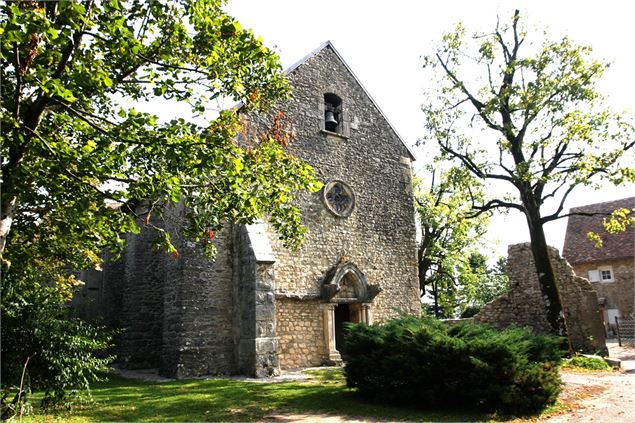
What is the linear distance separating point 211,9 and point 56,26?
238 cm

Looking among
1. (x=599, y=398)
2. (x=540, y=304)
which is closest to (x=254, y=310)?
(x=599, y=398)

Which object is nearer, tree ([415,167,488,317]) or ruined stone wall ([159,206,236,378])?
ruined stone wall ([159,206,236,378])

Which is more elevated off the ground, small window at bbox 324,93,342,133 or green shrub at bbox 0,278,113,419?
small window at bbox 324,93,342,133

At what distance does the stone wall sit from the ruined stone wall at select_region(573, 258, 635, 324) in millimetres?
13545

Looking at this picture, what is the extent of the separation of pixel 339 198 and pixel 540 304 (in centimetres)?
990

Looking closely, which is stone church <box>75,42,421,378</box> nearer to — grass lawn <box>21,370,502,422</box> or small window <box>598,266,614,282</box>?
grass lawn <box>21,370,502,422</box>

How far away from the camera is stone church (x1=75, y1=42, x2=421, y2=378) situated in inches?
487

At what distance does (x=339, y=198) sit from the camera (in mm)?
16000

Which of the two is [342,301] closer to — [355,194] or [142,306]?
[355,194]

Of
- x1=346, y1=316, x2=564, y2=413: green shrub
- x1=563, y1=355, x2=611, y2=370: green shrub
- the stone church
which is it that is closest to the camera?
x1=346, y1=316, x2=564, y2=413: green shrub

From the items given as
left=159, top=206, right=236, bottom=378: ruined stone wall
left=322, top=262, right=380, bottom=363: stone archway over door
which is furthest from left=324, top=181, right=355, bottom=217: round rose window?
left=159, top=206, right=236, bottom=378: ruined stone wall

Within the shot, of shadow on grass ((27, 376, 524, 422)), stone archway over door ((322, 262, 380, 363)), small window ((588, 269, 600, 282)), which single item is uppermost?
small window ((588, 269, 600, 282))

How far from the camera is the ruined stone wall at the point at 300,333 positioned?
13.6 metres

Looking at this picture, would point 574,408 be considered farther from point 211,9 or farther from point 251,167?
point 211,9
